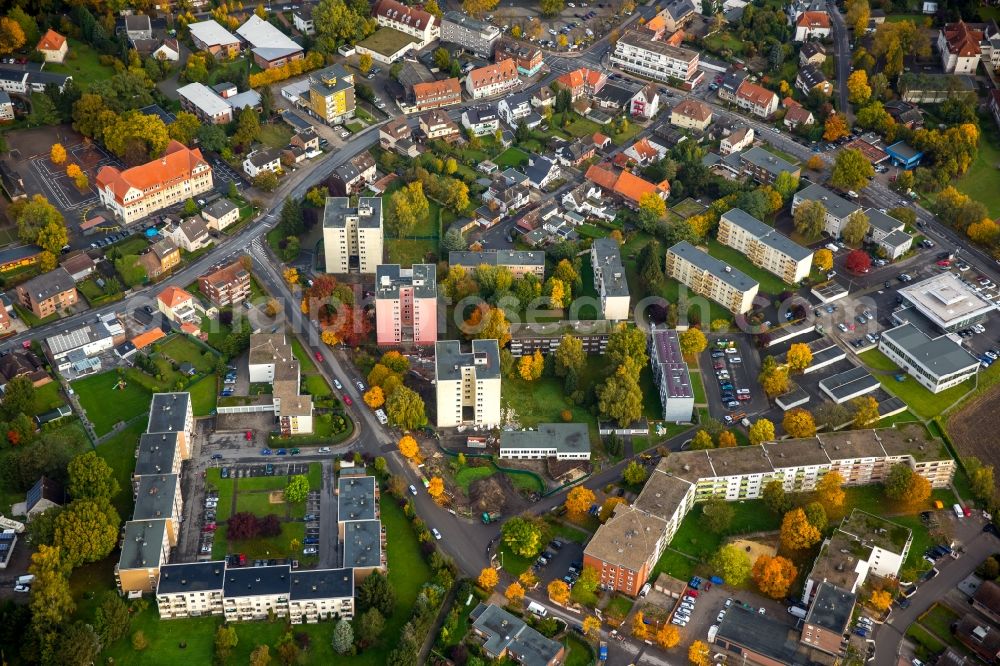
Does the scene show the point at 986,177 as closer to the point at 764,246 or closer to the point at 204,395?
the point at 764,246

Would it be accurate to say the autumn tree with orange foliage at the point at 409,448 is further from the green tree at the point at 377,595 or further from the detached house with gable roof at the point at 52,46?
the detached house with gable roof at the point at 52,46

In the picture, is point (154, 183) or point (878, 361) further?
point (154, 183)

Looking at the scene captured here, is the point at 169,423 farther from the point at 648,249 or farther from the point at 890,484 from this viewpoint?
the point at 890,484

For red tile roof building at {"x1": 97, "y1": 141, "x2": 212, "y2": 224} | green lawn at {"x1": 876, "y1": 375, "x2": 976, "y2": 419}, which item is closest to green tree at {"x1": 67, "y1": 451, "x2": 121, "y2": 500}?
red tile roof building at {"x1": 97, "y1": 141, "x2": 212, "y2": 224}

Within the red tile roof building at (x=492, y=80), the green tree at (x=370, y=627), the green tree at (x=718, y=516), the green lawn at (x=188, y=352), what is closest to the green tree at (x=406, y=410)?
the green lawn at (x=188, y=352)

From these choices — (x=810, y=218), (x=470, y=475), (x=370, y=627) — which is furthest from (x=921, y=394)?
(x=370, y=627)

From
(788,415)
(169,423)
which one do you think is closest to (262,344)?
(169,423)

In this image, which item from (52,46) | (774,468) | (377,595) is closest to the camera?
(377,595)
